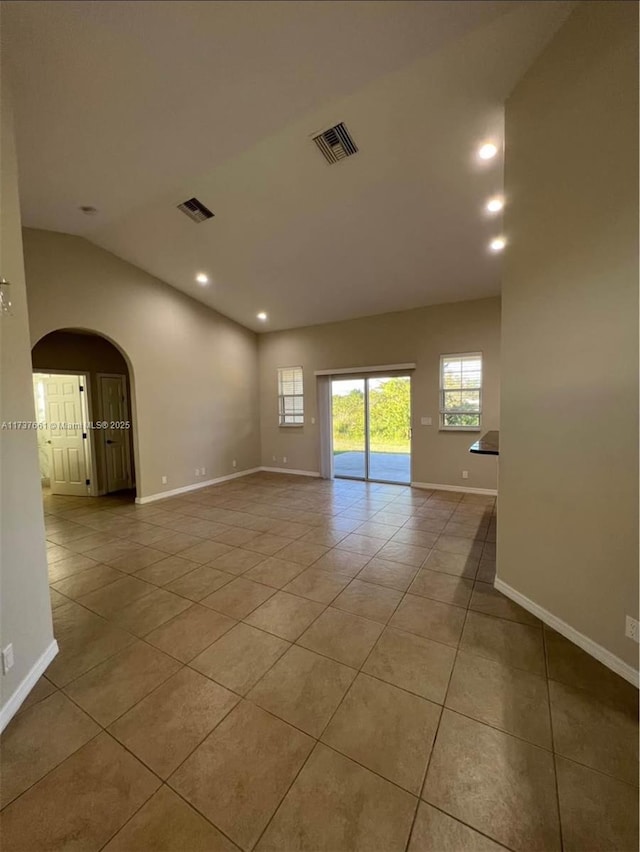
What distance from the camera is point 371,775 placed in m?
1.36

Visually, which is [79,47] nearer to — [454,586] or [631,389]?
[631,389]

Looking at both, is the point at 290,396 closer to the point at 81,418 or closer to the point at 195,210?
the point at 81,418

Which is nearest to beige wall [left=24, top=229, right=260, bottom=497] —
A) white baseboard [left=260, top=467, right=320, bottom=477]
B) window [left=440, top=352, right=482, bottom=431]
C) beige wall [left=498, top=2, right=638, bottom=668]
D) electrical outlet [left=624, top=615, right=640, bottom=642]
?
white baseboard [left=260, top=467, right=320, bottom=477]

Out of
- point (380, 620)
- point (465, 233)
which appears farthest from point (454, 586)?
point (465, 233)

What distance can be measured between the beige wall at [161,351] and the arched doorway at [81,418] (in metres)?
0.72

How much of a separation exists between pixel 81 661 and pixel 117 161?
3732mm

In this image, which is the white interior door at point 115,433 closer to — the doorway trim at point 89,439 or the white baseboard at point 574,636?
the doorway trim at point 89,439

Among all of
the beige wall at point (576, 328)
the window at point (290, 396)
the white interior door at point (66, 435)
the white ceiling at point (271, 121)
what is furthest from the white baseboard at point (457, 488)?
the white interior door at point (66, 435)

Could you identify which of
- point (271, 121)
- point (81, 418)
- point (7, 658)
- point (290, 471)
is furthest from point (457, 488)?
point (81, 418)

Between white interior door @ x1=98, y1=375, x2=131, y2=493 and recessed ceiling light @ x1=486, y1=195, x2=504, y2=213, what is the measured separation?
621 cm

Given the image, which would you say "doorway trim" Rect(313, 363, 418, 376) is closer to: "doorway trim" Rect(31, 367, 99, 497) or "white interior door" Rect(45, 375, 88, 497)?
"doorway trim" Rect(31, 367, 99, 497)

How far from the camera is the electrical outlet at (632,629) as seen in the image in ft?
5.67

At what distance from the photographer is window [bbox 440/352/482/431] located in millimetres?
5441

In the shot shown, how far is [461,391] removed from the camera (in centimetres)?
555
